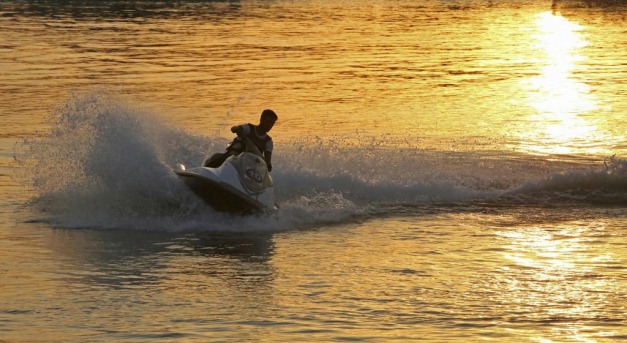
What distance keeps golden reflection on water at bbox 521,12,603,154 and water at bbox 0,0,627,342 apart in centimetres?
11

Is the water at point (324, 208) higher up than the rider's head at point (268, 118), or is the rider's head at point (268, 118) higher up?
the rider's head at point (268, 118)

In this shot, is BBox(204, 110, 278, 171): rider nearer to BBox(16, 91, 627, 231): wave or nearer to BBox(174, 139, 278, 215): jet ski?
BBox(174, 139, 278, 215): jet ski

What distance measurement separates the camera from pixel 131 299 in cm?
1219

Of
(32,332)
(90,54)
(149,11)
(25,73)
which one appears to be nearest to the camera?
(32,332)

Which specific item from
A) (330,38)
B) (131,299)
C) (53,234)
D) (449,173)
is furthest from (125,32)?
(131,299)

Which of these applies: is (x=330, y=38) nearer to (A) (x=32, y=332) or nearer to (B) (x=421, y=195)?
(B) (x=421, y=195)

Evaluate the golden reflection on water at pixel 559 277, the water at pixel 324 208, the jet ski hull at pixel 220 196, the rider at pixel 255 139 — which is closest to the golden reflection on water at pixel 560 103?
the water at pixel 324 208

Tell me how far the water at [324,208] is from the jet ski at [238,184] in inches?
7.6

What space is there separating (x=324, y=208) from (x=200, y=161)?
3151 millimetres

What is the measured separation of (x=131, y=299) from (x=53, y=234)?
3.54 m

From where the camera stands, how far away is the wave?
1620 cm

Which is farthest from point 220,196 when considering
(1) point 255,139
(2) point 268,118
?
(2) point 268,118

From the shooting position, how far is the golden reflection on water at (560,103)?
22.9 metres

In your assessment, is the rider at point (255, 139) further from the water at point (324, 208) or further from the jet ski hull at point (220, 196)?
the water at point (324, 208)
